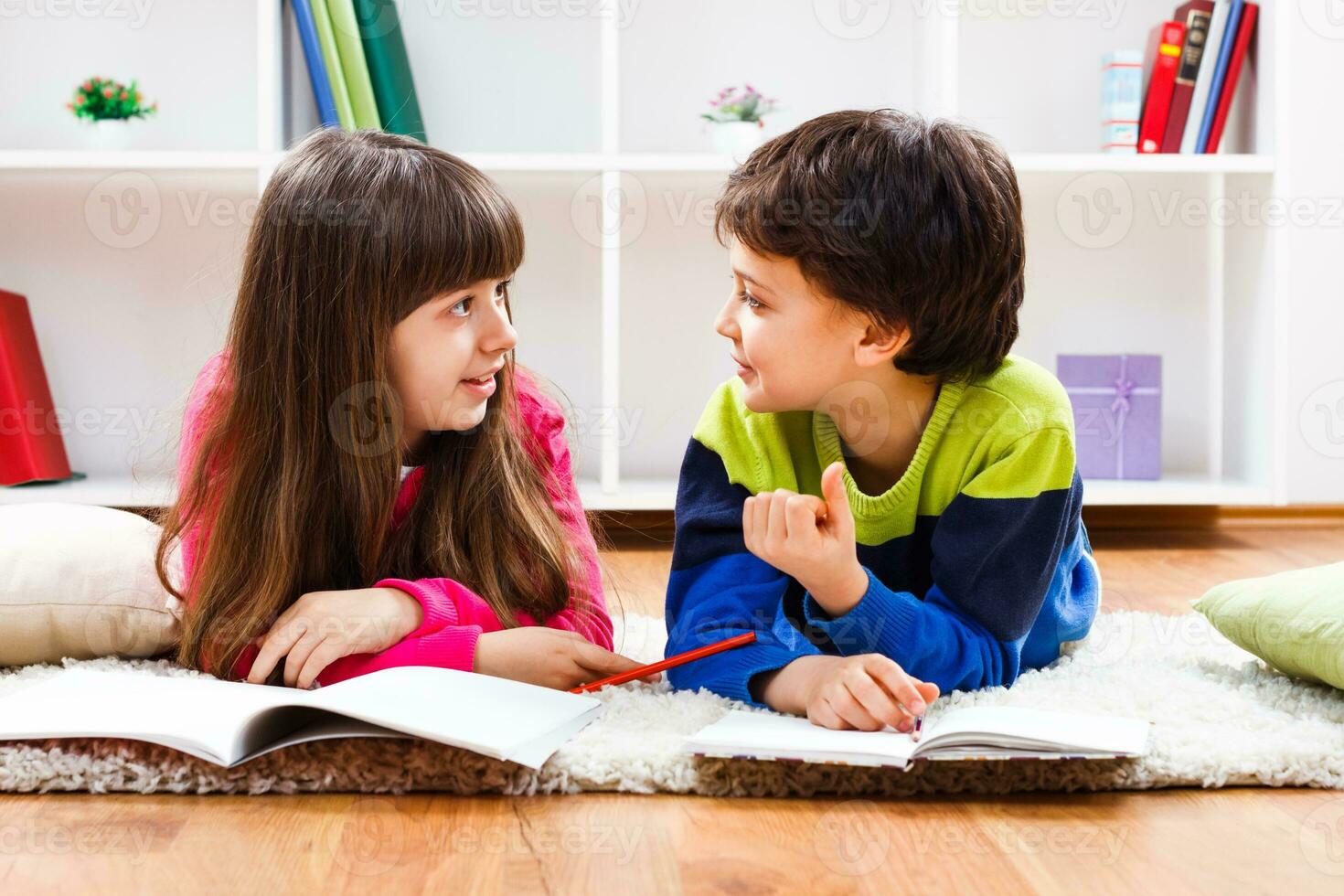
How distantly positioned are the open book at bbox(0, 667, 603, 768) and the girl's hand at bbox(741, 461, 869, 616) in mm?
180

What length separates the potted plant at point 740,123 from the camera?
2137 mm

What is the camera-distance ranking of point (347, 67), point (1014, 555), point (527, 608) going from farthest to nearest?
point (347, 67)
point (527, 608)
point (1014, 555)

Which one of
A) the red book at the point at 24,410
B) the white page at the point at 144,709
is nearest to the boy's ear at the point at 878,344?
the white page at the point at 144,709

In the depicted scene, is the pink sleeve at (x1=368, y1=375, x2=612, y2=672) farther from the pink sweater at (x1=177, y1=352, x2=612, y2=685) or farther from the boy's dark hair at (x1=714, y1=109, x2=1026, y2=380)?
the boy's dark hair at (x1=714, y1=109, x2=1026, y2=380)

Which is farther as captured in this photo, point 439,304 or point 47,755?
point 439,304

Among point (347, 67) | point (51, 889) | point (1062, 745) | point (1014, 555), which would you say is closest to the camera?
point (51, 889)

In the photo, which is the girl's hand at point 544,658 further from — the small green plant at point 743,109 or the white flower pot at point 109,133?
the white flower pot at point 109,133

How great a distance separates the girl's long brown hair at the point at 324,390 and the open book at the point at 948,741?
0.36 metres

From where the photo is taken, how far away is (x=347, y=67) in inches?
80.2

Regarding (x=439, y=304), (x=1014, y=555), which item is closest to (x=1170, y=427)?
(x=1014, y=555)

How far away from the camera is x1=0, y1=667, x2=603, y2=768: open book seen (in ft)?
2.58

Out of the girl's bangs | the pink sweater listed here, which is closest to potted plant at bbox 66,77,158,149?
the pink sweater

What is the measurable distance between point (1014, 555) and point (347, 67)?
4.86 feet

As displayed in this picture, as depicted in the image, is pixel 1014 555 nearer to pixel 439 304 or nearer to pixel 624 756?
pixel 624 756
